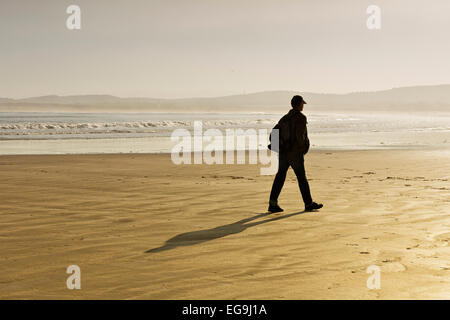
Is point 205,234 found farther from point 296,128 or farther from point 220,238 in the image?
point 296,128

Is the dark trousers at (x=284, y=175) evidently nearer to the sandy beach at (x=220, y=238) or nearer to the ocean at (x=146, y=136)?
the sandy beach at (x=220, y=238)

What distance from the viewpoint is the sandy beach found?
5.24 metres

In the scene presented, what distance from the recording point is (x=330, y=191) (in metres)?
11.7

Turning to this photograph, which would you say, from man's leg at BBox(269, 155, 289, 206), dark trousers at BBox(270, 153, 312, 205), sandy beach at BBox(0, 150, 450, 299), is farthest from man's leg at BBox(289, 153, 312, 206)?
sandy beach at BBox(0, 150, 450, 299)

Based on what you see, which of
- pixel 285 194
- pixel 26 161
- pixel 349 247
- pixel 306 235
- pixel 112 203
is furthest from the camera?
pixel 26 161

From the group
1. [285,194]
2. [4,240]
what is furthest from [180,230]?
[285,194]

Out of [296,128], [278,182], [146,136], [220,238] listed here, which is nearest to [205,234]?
[220,238]

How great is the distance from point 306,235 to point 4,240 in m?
3.99

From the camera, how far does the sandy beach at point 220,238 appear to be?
5.24 meters

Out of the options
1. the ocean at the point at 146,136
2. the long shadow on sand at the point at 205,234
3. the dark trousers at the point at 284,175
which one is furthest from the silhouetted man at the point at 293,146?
the ocean at the point at 146,136

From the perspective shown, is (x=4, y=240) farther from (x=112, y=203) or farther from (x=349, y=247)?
(x=349, y=247)

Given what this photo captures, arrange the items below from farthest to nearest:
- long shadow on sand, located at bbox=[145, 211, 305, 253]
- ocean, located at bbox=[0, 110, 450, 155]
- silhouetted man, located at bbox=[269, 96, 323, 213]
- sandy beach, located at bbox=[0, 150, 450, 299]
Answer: ocean, located at bbox=[0, 110, 450, 155] < silhouetted man, located at bbox=[269, 96, 323, 213] < long shadow on sand, located at bbox=[145, 211, 305, 253] < sandy beach, located at bbox=[0, 150, 450, 299]

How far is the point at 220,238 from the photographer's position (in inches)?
286

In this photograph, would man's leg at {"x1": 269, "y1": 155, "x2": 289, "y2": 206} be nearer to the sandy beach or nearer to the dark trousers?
the dark trousers
